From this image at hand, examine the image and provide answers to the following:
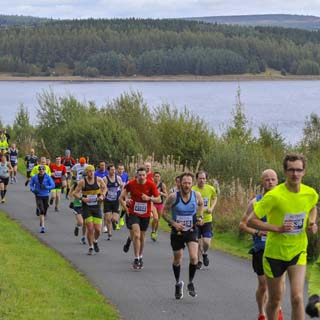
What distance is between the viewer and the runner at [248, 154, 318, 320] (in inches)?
320

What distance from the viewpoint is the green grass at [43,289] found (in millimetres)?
10672

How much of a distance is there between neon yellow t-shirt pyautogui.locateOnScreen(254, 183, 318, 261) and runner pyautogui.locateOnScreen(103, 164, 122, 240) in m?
10.3

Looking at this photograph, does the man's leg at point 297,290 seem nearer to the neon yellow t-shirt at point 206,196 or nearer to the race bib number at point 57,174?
the neon yellow t-shirt at point 206,196

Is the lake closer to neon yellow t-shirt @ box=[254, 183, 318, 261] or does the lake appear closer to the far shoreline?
A: the far shoreline

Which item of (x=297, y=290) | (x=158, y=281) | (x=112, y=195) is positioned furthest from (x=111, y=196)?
(x=297, y=290)

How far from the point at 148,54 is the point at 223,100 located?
186ft

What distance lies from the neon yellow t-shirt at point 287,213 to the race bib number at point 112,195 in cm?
1046

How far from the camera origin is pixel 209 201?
586 inches

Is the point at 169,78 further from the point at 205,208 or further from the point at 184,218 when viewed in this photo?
the point at 184,218

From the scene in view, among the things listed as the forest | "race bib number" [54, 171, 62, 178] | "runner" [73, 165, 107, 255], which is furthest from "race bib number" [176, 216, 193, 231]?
the forest

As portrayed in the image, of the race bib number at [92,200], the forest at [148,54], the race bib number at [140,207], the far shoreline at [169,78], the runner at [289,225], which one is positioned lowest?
the far shoreline at [169,78]

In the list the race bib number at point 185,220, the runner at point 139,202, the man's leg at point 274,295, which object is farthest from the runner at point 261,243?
the runner at point 139,202

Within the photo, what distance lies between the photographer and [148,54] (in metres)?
172

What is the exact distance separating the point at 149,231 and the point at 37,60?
162 m
